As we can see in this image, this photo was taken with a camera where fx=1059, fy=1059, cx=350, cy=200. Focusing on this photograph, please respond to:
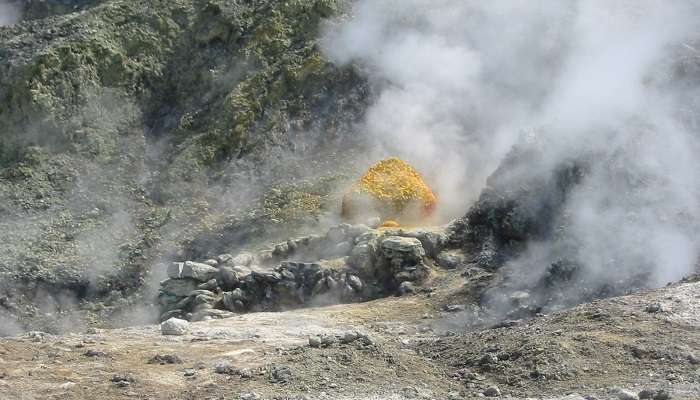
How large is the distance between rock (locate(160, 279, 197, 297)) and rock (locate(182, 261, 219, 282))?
0.09 meters

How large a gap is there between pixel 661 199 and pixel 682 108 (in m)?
2.23

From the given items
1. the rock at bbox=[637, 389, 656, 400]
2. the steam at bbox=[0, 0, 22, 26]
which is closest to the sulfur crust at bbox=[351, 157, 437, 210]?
the rock at bbox=[637, 389, 656, 400]

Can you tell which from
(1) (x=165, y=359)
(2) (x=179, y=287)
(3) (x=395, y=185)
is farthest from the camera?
(3) (x=395, y=185)

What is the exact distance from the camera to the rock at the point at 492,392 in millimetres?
9867

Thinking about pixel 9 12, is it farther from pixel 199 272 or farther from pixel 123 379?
pixel 123 379

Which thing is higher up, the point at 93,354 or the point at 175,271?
the point at 175,271

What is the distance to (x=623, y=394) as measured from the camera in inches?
368

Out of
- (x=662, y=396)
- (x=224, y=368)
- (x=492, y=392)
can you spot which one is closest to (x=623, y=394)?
(x=662, y=396)

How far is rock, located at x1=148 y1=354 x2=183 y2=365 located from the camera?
11144mm

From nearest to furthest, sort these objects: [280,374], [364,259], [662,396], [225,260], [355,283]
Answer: [662,396]
[280,374]
[355,283]
[364,259]
[225,260]

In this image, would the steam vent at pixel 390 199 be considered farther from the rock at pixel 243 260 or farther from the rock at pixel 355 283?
the rock at pixel 355 283

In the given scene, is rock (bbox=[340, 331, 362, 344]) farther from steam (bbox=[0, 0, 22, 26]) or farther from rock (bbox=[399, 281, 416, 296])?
steam (bbox=[0, 0, 22, 26])

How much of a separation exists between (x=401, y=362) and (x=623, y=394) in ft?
7.77

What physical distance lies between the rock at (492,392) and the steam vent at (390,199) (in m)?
9.21
